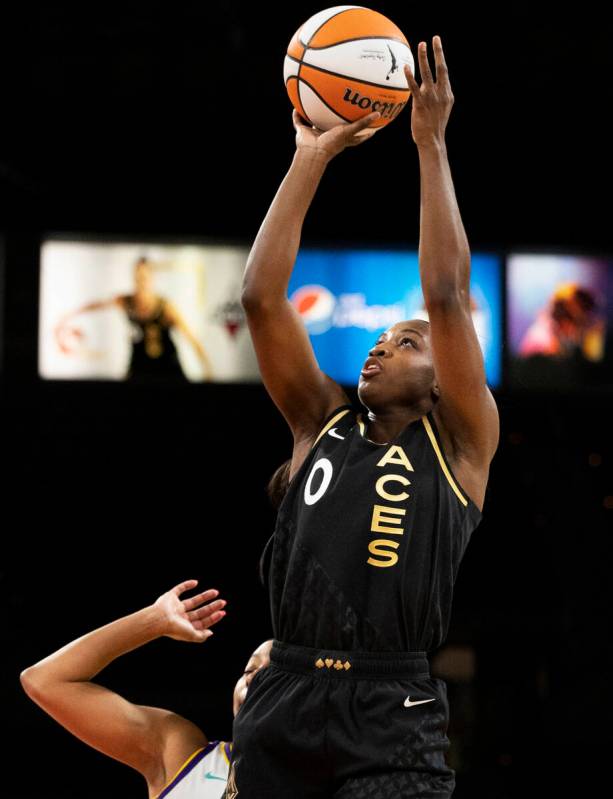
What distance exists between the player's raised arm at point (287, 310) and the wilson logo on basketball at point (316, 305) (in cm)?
683

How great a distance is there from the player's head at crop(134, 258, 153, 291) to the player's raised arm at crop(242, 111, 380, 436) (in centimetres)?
717

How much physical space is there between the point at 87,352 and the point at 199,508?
1.88 meters

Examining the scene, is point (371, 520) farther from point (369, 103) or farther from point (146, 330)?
point (146, 330)

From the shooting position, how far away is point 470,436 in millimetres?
2664

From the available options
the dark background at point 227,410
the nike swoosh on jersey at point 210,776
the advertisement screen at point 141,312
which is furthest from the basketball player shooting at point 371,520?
the advertisement screen at point 141,312

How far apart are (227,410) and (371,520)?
806 centimetres

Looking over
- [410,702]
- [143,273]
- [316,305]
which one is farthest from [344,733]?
[143,273]

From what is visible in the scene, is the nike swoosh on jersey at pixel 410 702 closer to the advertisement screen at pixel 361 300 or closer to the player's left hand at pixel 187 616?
the player's left hand at pixel 187 616

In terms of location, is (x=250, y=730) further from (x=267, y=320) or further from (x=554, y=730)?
(x=554, y=730)

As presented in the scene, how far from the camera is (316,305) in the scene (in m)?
9.67

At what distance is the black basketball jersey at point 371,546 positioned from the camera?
2488 mm

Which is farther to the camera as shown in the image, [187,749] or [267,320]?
[187,749]

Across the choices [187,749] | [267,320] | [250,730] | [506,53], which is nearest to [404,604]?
[250,730]

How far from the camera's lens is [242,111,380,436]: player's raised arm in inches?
105
